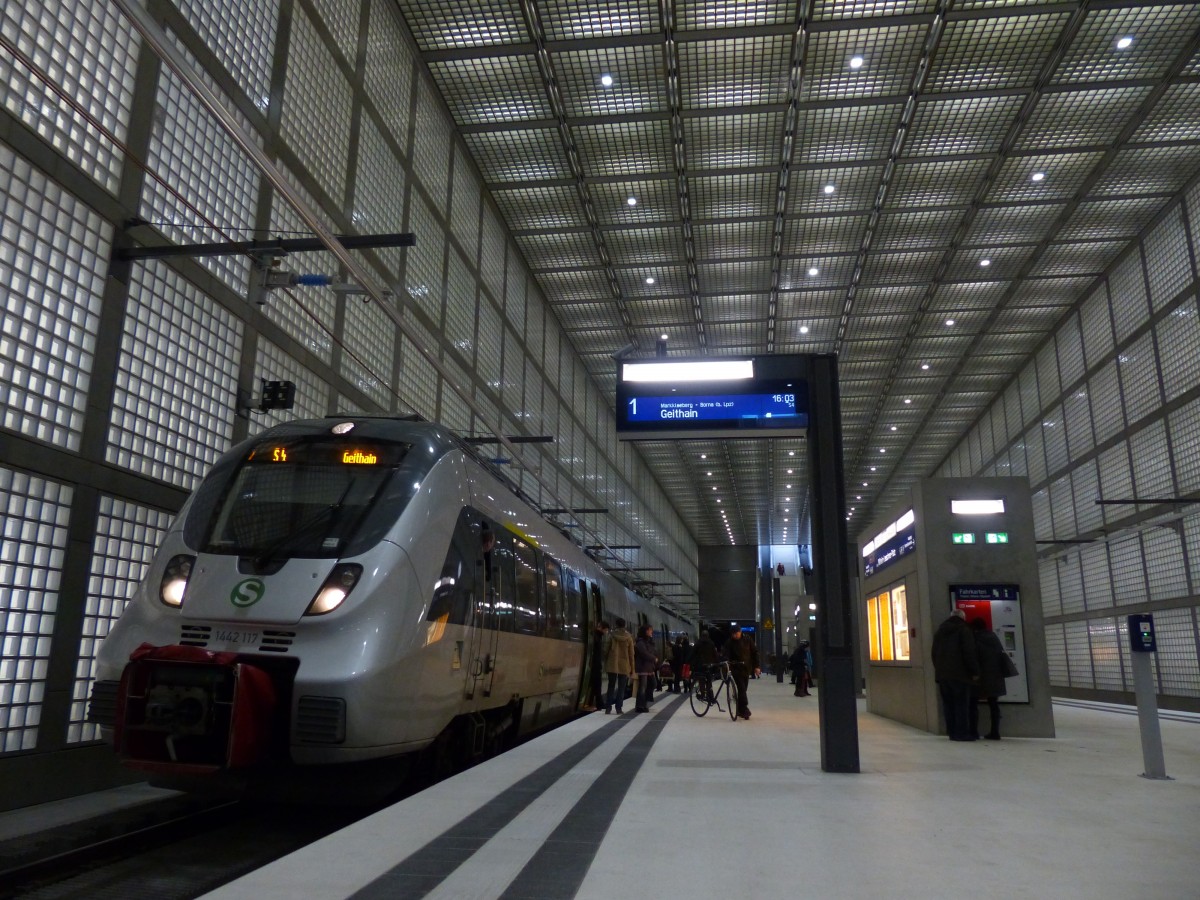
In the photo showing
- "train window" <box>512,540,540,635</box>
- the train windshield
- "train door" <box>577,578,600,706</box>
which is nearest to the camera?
the train windshield

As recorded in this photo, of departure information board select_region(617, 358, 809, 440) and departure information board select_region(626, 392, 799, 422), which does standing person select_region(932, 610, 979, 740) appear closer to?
departure information board select_region(617, 358, 809, 440)

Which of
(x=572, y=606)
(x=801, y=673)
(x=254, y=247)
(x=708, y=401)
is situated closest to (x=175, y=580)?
(x=254, y=247)

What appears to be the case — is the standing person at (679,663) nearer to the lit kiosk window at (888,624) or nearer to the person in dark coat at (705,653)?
the lit kiosk window at (888,624)

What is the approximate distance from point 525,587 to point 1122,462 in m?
19.9

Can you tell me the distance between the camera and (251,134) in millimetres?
9609

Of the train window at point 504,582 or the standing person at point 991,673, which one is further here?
the standing person at point 991,673

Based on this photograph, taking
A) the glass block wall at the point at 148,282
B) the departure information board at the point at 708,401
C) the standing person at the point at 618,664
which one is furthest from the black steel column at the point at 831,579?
the standing person at the point at 618,664

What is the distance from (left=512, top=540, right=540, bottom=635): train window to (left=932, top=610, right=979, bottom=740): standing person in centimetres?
505

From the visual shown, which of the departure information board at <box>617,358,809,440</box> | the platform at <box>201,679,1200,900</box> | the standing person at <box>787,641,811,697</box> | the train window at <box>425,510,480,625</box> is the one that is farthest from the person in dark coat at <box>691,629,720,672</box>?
the standing person at <box>787,641,811,697</box>

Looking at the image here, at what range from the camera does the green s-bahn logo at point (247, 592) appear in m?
5.66

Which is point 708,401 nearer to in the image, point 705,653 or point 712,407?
point 712,407

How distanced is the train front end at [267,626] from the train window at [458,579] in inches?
16.8

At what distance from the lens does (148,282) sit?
790cm

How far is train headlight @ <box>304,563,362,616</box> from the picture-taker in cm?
561
